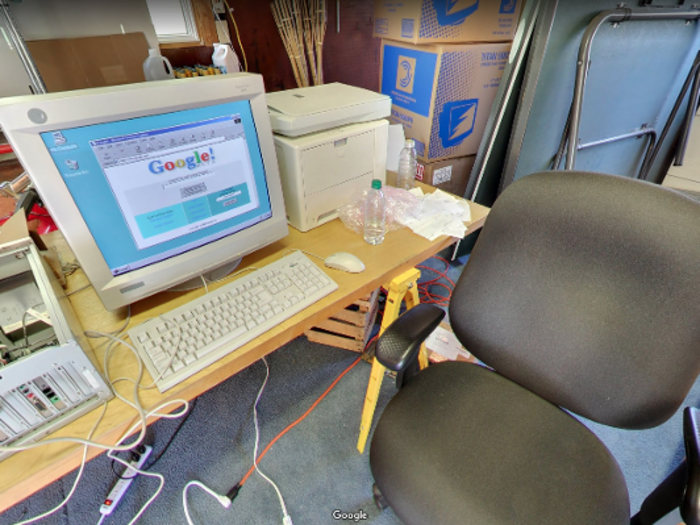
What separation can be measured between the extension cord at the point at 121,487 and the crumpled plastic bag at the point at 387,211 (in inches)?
41.1

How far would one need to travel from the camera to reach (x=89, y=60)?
1140mm

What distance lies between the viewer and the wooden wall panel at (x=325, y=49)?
140 cm

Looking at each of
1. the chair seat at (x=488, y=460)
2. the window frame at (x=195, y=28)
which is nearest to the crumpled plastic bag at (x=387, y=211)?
the chair seat at (x=488, y=460)

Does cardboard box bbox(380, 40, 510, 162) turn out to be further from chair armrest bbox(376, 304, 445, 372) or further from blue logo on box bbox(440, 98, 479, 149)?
chair armrest bbox(376, 304, 445, 372)

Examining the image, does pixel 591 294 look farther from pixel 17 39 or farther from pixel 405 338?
pixel 17 39

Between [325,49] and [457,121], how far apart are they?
0.74 m

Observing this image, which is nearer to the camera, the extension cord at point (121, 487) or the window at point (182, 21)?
the extension cord at point (121, 487)

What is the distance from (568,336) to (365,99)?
87 centimetres

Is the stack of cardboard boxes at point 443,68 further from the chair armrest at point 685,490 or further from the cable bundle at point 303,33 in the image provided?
the chair armrest at point 685,490

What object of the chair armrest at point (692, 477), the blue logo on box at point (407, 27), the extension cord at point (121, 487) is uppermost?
the blue logo on box at point (407, 27)

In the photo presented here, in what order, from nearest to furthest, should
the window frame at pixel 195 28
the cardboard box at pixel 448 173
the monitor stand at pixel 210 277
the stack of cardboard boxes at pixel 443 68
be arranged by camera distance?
the monitor stand at pixel 210 277 < the window frame at pixel 195 28 < the stack of cardboard boxes at pixel 443 68 < the cardboard box at pixel 448 173

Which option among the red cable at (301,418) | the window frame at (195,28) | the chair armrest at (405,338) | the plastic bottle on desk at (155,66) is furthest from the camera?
the window frame at (195,28)

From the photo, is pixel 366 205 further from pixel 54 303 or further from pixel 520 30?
pixel 520 30

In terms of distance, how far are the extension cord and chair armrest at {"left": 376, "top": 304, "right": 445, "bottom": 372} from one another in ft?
3.10
